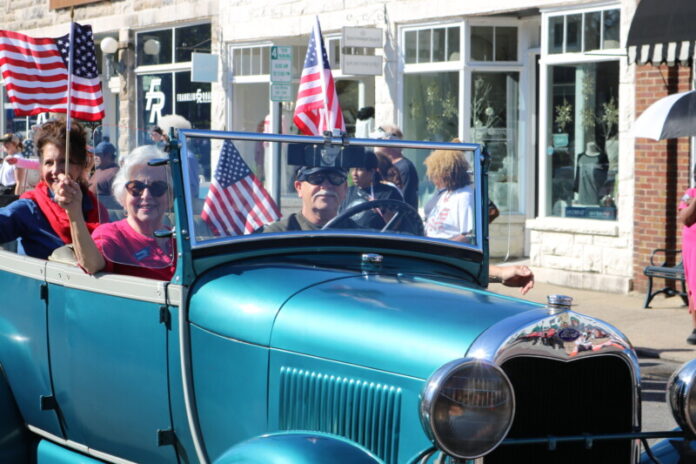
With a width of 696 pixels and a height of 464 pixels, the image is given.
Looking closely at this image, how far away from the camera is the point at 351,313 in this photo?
3.57 metres

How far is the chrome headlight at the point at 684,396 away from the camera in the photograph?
3617 millimetres

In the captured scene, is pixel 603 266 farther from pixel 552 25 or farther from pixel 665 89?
pixel 552 25

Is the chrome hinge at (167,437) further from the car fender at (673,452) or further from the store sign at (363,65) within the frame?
the store sign at (363,65)

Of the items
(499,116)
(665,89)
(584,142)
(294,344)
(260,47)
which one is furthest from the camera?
(260,47)

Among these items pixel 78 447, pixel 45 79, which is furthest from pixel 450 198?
pixel 45 79

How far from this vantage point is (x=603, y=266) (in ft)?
41.2

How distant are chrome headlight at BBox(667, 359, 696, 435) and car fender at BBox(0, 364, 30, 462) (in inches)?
112

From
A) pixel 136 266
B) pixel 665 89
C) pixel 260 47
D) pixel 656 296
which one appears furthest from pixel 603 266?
pixel 136 266

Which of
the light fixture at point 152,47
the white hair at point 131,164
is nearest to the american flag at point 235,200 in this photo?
the white hair at point 131,164

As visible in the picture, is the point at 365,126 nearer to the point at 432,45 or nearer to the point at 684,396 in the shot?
the point at 432,45

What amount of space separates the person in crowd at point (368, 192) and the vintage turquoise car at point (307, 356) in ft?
0.14

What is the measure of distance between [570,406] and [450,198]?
132 cm

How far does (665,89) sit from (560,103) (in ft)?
5.64

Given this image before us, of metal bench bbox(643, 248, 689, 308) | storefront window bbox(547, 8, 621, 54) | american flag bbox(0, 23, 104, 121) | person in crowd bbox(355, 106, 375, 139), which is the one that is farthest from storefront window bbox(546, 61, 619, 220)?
american flag bbox(0, 23, 104, 121)
